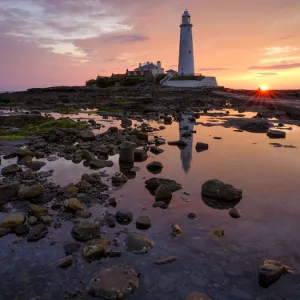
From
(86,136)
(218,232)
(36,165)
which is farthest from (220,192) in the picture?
(86,136)

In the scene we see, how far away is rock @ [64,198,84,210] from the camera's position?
705 cm

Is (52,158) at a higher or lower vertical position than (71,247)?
higher

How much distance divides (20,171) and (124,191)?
12.9 feet

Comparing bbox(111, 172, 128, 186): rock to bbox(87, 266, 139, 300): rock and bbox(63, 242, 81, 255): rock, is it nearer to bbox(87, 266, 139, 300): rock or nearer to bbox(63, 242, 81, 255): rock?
bbox(63, 242, 81, 255): rock

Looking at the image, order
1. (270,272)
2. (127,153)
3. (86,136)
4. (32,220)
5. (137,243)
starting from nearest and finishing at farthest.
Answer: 1. (270,272)
2. (137,243)
3. (32,220)
4. (127,153)
5. (86,136)

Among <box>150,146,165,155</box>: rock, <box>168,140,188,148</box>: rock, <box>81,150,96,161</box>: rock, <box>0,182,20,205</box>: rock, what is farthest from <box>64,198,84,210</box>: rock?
<box>168,140,188,148</box>: rock

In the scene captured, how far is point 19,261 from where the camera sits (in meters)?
5.18

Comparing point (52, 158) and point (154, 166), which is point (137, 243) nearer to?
point (154, 166)

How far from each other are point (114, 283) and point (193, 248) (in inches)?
71.9

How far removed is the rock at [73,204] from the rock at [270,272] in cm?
423

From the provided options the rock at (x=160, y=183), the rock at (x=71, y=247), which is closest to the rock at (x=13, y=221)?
the rock at (x=71, y=247)

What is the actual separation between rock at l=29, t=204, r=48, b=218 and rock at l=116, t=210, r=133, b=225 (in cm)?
169

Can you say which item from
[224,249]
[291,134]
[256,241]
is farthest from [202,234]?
[291,134]

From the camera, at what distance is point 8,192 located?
7660mm
